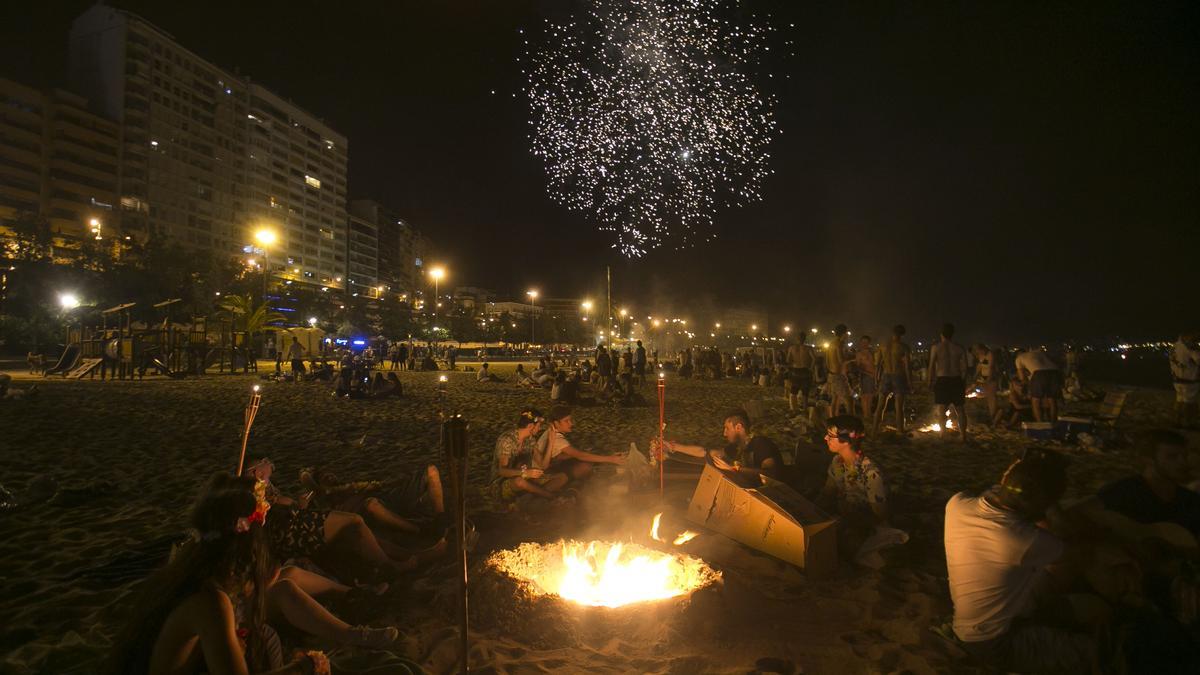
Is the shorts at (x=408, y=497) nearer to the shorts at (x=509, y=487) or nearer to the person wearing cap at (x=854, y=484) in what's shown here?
the shorts at (x=509, y=487)

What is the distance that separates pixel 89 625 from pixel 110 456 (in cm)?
656

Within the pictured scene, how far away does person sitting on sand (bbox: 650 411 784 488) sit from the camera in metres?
5.67

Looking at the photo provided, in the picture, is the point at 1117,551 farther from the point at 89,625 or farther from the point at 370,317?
the point at 370,317

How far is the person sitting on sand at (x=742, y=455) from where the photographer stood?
5.67 metres

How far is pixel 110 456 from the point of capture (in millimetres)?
8961

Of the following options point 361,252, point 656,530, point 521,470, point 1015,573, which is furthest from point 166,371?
point 361,252

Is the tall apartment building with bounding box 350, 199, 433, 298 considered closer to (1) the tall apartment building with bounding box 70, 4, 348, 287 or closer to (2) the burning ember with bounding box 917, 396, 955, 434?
(1) the tall apartment building with bounding box 70, 4, 348, 287

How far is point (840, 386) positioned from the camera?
12180 millimetres

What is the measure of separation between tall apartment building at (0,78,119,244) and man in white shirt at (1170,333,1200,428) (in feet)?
260

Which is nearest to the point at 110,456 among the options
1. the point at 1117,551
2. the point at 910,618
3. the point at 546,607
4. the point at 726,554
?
the point at 546,607

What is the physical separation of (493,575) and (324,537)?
1.32 metres

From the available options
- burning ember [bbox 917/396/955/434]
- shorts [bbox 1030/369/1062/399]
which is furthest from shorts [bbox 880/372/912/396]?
shorts [bbox 1030/369/1062/399]

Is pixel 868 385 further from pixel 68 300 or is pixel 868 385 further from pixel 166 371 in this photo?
pixel 68 300

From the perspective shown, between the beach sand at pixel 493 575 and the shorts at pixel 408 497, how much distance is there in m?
0.76
